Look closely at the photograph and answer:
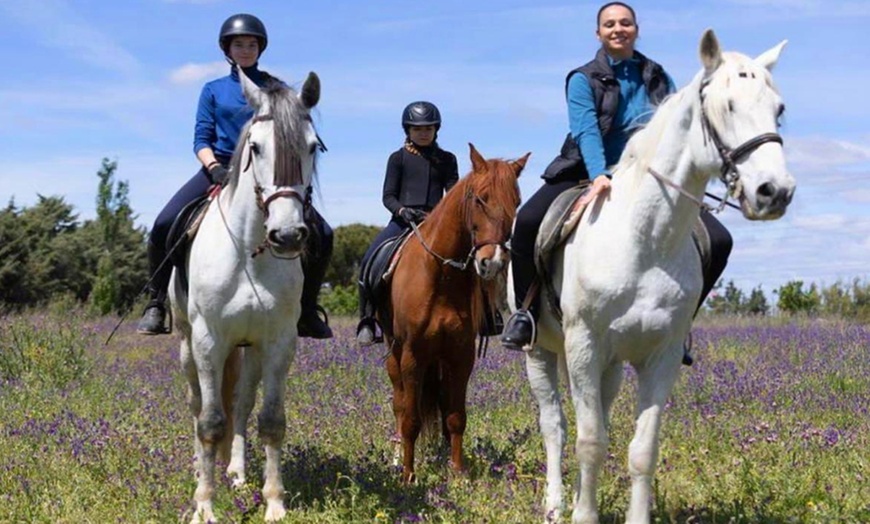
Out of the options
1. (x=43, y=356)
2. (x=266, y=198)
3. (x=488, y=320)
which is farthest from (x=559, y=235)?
(x=43, y=356)

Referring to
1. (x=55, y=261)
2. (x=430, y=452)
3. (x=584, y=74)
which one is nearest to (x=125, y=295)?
(x=55, y=261)

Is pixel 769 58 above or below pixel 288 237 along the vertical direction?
above

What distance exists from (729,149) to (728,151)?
0.01m

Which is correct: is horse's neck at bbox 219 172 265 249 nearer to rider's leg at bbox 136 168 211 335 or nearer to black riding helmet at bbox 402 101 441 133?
rider's leg at bbox 136 168 211 335

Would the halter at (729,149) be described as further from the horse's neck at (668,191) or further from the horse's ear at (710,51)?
the horse's neck at (668,191)

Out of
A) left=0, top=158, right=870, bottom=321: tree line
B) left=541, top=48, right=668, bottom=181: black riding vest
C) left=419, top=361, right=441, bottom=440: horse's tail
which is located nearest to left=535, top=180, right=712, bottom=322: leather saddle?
left=541, top=48, right=668, bottom=181: black riding vest

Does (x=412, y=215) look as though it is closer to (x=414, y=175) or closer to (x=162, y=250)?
(x=414, y=175)

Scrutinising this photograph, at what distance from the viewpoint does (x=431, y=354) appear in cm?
816

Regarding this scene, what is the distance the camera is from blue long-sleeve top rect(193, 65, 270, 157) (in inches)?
297

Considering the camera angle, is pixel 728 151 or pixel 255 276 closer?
pixel 728 151

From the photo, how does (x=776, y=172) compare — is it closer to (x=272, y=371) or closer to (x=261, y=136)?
(x=261, y=136)

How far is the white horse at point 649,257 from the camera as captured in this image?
5.17 m

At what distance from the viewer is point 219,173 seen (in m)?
7.11

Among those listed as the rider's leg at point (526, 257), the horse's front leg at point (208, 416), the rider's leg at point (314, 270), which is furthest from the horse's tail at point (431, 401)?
the horse's front leg at point (208, 416)
